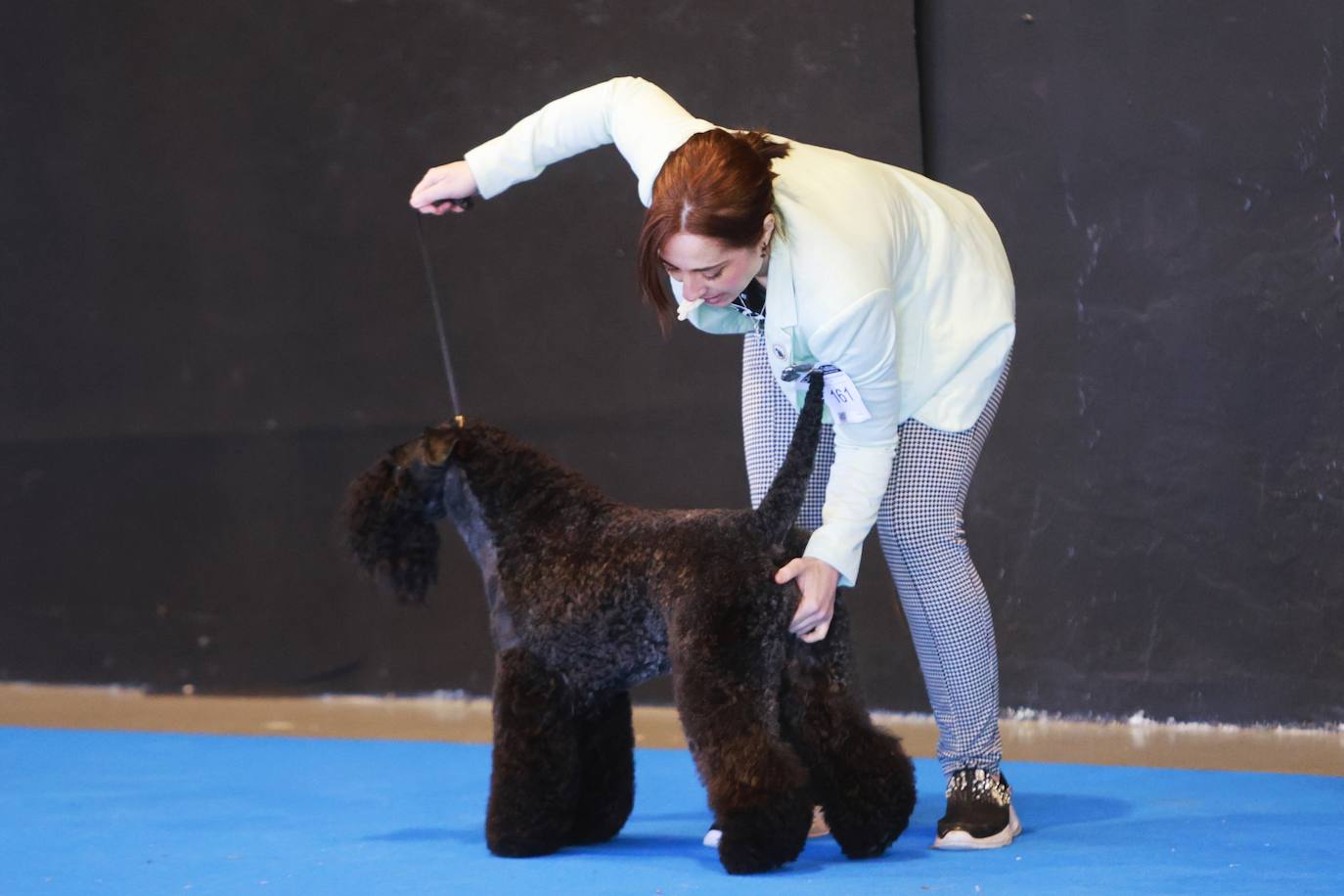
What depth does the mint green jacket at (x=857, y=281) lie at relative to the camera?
6.36 feet

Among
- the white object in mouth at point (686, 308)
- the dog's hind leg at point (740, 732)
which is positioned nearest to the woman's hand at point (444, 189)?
the white object in mouth at point (686, 308)

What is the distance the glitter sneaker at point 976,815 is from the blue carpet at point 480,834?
0.03 m

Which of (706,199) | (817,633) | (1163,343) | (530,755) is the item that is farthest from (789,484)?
(1163,343)

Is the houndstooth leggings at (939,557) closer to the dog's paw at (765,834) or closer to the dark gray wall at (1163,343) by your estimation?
the dog's paw at (765,834)

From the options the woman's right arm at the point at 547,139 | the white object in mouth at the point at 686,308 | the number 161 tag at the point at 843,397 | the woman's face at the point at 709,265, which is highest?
the woman's right arm at the point at 547,139

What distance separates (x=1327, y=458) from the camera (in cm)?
313

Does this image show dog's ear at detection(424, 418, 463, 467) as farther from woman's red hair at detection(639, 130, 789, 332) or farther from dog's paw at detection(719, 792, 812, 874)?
dog's paw at detection(719, 792, 812, 874)

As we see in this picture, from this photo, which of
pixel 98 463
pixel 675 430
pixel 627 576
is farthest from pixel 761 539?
pixel 98 463

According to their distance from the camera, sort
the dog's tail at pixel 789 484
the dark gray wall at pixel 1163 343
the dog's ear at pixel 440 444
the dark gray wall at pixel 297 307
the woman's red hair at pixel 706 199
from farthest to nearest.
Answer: the dark gray wall at pixel 297 307
the dark gray wall at pixel 1163 343
the dog's ear at pixel 440 444
the dog's tail at pixel 789 484
the woman's red hair at pixel 706 199

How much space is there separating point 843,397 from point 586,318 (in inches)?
67.9

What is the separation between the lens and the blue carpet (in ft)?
6.59

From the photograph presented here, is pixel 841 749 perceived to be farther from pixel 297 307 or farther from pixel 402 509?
pixel 297 307

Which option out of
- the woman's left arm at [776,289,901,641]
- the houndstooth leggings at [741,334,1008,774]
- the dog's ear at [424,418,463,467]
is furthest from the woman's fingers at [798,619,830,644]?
the dog's ear at [424,418,463,467]

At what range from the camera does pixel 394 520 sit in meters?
2.30
